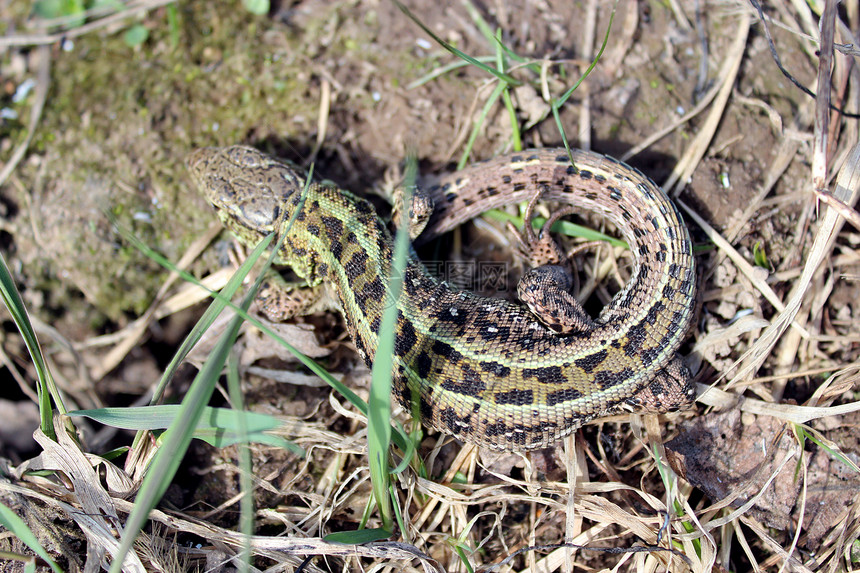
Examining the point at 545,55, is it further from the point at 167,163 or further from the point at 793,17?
the point at 167,163

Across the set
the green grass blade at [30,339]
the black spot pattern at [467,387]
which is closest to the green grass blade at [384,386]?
the black spot pattern at [467,387]

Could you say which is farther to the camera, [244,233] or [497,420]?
[244,233]

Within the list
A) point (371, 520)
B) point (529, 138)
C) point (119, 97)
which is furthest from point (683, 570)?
point (119, 97)

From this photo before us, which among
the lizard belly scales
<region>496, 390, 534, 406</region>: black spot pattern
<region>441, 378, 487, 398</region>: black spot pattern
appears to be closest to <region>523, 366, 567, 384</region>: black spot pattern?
the lizard belly scales

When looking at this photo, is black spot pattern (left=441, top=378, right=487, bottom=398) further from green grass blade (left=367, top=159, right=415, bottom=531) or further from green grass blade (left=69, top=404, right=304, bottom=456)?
green grass blade (left=69, top=404, right=304, bottom=456)

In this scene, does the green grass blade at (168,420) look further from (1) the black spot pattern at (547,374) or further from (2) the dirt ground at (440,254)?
(1) the black spot pattern at (547,374)

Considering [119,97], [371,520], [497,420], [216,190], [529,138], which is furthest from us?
[119,97]
